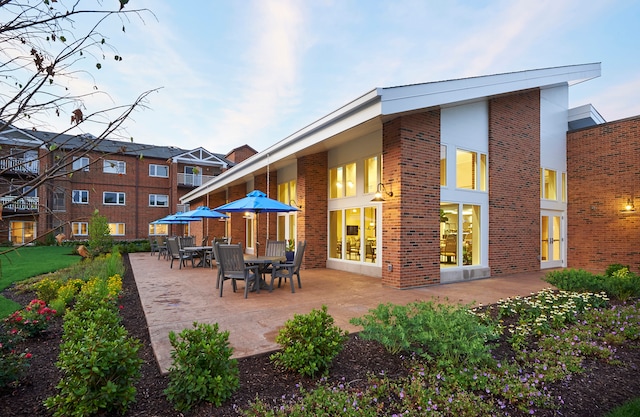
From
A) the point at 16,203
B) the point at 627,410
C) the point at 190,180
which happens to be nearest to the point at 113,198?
the point at 190,180

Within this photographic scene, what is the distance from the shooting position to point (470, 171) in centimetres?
972

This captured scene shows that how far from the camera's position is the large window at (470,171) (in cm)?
952

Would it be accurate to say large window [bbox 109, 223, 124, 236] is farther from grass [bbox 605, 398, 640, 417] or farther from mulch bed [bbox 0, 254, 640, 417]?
grass [bbox 605, 398, 640, 417]

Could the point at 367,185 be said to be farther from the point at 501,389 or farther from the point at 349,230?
the point at 501,389

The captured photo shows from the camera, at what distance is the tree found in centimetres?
157

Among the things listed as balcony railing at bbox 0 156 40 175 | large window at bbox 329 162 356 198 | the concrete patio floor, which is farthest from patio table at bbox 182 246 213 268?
balcony railing at bbox 0 156 40 175

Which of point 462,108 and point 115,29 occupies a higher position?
point 462,108

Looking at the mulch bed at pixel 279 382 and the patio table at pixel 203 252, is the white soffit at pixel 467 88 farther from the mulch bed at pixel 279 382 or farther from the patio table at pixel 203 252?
the patio table at pixel 203 252

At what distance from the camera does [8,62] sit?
63.4 inches

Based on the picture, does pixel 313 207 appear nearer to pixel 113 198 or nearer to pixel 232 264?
pixel 232 264

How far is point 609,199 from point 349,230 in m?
8.80

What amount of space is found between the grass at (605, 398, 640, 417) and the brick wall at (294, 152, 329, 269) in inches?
352

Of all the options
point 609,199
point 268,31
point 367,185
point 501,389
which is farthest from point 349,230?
point 609,199

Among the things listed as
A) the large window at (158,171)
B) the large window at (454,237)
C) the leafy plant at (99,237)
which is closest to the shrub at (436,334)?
the large window at (454,237)
